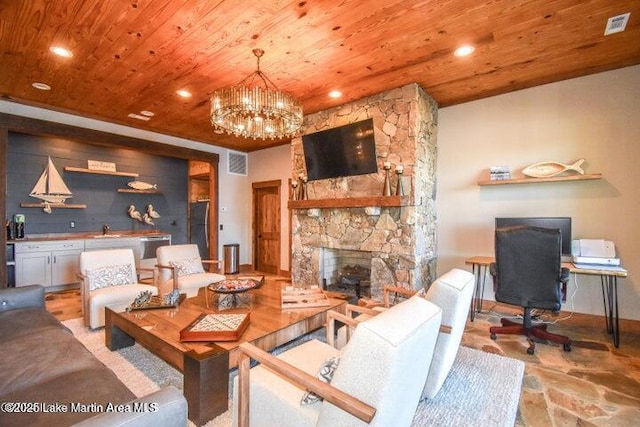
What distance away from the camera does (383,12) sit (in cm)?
241

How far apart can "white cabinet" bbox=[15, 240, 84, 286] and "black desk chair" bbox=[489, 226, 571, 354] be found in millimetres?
6177

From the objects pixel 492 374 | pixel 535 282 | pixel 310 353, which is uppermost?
pixel 535 282

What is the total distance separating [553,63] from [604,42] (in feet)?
1.39

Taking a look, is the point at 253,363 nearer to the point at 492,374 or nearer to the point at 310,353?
the point at 310,353

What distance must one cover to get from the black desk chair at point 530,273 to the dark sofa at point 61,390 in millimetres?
3016

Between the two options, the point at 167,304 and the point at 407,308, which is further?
the point at 167,304

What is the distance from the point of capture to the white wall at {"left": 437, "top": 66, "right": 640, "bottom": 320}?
334 cm

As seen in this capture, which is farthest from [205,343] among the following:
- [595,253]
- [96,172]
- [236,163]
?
[236,163]

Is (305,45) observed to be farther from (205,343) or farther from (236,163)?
(236,163)

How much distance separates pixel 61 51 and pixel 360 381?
3.93 metres

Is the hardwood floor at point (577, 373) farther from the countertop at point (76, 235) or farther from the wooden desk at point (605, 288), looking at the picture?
the countertop at point (76, 235)

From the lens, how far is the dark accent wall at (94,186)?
16.6 feet

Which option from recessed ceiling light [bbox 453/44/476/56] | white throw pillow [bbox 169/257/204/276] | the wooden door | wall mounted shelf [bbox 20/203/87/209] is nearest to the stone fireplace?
white throw pillow [bbox 169/257/204/276]

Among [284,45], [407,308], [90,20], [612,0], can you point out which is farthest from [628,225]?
[90,20]
